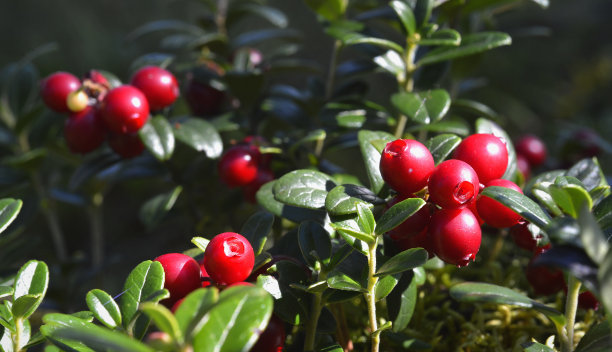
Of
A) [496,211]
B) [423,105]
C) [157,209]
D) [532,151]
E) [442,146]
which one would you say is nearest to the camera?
[496,211]

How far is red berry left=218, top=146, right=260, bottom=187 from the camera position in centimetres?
121

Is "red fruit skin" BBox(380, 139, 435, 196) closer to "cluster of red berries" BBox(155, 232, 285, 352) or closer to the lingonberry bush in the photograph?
the lingonberry bush

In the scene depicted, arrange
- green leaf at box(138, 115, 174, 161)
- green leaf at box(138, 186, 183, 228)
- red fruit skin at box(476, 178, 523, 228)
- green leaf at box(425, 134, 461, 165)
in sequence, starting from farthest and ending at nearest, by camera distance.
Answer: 1. green leaf at box(138, 186, 183, 228)
2. green leaf at box(138, 115, 174, 161)
3. green leaf at box(425, 134, 461, 165)
4. red fruit skin at box(476, 178, 523, 228)

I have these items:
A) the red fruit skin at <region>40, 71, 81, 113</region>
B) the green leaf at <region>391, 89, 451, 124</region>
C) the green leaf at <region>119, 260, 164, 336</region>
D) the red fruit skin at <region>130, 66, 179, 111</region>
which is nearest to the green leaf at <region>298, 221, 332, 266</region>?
the green leaf at <region>119, 260, 164, 336</region>

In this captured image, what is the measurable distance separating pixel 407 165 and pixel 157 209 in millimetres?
773

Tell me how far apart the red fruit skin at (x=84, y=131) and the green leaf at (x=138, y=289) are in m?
0.56

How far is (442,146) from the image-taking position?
3.16 feet

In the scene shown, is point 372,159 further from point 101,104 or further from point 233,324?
point 101,104

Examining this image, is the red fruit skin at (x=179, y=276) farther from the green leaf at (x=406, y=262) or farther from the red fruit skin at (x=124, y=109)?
the red fruit skin at (x=124, y=109)

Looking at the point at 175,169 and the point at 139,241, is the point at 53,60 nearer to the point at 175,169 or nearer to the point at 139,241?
the point at 139,241

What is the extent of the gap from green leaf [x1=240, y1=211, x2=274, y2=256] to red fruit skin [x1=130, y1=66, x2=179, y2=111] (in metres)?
0.47

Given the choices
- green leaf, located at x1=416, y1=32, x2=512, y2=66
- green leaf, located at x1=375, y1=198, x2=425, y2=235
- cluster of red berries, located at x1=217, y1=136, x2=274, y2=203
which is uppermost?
green leaf, located at x1=416, y1=32, x2=512, y2=66

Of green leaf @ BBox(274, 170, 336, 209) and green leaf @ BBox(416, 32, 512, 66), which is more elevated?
green leaf @ BBox(416, 32, 512, 66)

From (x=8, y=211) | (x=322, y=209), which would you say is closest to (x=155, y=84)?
(x=8, y=211)
